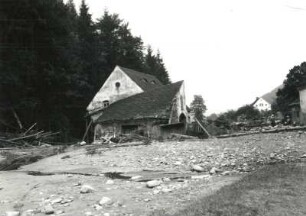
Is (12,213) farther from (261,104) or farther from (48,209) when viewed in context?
(261,104)

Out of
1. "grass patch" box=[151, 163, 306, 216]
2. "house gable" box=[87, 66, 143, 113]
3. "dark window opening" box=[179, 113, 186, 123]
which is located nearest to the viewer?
"grass patch" box=[151, 163, 306, 216]

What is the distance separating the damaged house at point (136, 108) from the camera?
1255 inches

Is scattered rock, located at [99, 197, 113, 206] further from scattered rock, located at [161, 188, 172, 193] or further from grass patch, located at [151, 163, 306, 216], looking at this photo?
grass patch, located at [151, 163, 306, 216]

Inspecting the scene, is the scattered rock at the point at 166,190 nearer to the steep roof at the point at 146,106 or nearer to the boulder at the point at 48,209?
the boulder at the point at 48,209

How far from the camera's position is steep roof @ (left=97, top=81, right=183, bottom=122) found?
106ft

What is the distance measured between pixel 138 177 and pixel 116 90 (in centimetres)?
3186

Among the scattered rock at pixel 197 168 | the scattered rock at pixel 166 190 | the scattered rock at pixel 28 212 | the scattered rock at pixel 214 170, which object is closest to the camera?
the scattered rock at pixel 28 212

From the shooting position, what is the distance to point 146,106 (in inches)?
1344

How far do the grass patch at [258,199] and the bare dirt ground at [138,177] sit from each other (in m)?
0.55

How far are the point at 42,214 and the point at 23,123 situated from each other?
96.6ft

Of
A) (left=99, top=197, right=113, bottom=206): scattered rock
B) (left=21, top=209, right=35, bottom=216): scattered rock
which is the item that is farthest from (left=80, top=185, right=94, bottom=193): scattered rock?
(left=21, top=209, right=35, bottom=216): scattered rock

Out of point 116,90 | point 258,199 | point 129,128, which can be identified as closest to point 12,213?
point 258,199

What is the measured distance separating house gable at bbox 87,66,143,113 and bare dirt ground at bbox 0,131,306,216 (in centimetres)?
2346

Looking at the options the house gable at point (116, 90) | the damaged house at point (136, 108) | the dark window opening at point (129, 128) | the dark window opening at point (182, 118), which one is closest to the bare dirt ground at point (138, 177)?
the damaged house at point (136, 108)
